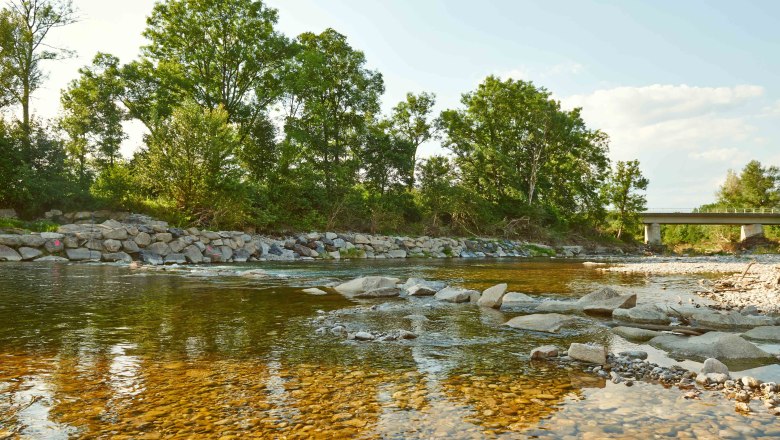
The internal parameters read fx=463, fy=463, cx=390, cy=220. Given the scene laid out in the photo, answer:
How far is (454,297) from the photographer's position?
951cm

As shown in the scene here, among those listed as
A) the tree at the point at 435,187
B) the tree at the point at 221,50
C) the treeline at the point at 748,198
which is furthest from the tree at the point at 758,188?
the tree at the point at 221,50

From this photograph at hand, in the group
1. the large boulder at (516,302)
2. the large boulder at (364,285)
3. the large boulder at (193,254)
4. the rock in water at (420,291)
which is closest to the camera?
the large boulder at (516,302)

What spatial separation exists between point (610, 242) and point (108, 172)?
143 feet

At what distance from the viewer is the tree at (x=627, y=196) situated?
49031 mm

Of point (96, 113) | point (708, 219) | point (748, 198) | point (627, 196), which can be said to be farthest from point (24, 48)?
point (748, 198)

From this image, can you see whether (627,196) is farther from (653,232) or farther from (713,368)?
(713,368)

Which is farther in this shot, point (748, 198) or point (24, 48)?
point (748, 198)

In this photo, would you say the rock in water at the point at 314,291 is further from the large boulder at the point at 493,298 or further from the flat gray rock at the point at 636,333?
the flat gray rock at the point at 636,333

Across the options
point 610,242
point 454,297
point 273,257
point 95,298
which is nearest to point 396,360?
point 454,297

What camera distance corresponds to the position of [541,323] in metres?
6.76

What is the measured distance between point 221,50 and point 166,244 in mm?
18237

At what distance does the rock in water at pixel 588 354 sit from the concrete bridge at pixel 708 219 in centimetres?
6117

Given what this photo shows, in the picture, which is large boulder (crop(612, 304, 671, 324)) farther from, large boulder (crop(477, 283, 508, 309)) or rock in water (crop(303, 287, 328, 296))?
rock in water (crop(303, 287, 328, 296))

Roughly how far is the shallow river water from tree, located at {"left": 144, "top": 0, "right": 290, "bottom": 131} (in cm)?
2735
